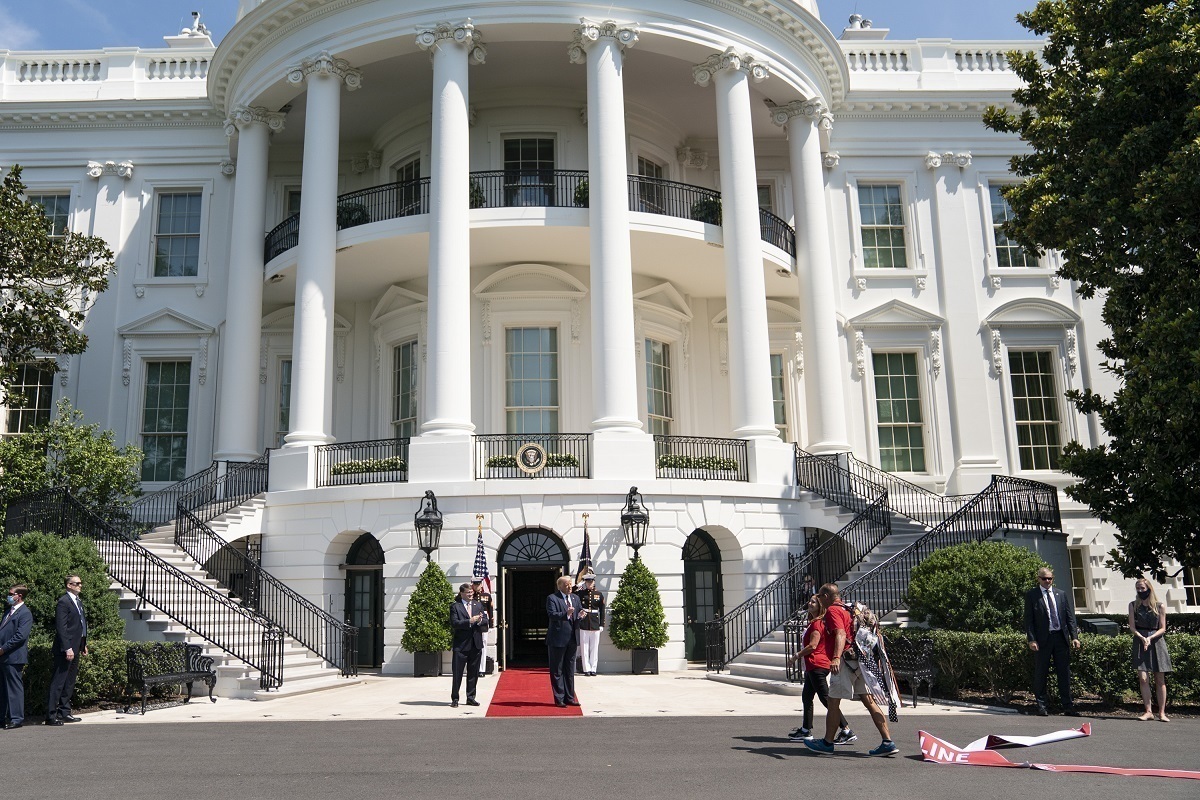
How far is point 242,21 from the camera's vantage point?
21.9m

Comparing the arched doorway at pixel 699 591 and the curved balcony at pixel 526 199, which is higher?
the curved balcony at pixel 526 199

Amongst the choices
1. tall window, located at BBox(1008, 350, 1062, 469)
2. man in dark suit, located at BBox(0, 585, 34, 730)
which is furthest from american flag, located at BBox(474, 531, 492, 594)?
tall window, located at BBox(1008, 350, 1062, 469)

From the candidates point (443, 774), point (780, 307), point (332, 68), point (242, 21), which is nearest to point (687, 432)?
point (780, 307)

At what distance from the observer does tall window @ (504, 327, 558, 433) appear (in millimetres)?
21766

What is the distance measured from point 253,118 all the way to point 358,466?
30.2 ft

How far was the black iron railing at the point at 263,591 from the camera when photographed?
1734 centimetres

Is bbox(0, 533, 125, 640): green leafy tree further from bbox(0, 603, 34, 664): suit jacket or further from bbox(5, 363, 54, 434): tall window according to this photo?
bbox(5, 363, 54, 434): tall window

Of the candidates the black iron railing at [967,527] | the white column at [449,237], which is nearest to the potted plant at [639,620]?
the black iron railing at [967,527]

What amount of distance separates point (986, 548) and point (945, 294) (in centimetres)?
1151

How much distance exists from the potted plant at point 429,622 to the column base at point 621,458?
11.1 ft

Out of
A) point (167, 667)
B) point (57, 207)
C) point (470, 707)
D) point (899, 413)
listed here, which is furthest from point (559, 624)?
point (57, 207)

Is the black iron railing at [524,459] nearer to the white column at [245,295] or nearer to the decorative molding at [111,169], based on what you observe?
the white column at [245,295]

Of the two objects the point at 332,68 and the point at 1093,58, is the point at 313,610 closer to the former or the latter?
the point at 332,68

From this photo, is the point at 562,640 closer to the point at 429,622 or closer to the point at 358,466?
the point at 429,622
